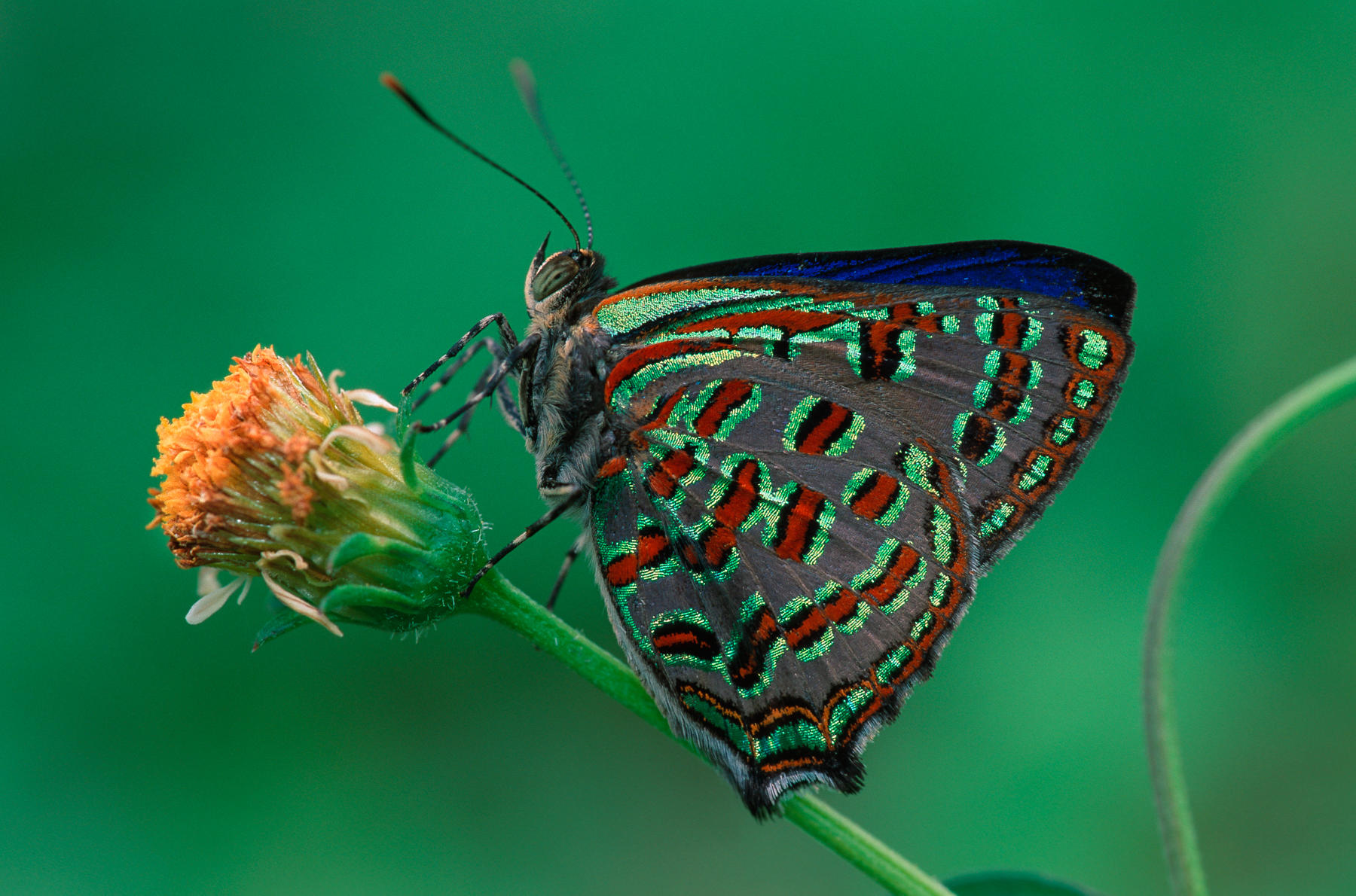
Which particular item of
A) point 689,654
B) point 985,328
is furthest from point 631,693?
point 985,328

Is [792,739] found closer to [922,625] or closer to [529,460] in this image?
[922,625]

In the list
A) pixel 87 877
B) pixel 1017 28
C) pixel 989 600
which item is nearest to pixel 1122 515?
pixel 989 600

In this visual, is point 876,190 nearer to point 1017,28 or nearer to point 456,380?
point 1017,28

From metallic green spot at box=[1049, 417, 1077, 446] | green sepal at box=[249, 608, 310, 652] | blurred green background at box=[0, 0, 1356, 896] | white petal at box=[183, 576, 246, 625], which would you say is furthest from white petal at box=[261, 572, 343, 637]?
blurred green background at box=[0, 0, 1356, 896]

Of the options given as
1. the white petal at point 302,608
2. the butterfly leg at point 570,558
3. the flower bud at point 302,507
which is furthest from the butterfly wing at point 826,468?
the white petal at point 302,608

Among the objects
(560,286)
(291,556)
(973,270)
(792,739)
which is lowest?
(792,739)
